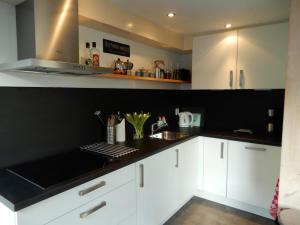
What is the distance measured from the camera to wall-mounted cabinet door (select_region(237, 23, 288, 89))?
2289mm

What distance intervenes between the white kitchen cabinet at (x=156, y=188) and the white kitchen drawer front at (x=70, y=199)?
0.22 metres

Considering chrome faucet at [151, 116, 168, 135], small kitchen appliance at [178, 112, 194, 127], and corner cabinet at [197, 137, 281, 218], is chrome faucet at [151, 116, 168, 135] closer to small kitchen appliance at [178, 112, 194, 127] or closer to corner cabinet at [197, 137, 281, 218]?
small kitchen appliance at [178, 112, 194, 127]

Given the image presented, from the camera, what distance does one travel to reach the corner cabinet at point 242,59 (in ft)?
7.59

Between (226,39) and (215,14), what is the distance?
1.62ft

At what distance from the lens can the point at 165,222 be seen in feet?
7.36

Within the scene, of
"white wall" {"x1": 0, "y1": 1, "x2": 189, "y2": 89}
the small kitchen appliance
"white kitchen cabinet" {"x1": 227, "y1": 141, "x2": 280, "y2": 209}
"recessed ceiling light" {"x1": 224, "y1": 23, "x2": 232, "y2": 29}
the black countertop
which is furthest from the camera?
the small kitchen appliance

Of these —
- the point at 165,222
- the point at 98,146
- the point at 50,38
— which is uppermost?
the point at 50,38

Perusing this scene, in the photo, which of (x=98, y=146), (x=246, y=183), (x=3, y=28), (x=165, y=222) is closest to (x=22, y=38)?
(x=3, y=28)

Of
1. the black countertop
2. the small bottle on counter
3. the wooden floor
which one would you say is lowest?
the wooden floor

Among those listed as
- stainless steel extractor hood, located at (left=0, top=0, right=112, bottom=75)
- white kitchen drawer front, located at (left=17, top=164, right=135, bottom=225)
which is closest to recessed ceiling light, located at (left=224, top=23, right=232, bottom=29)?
stainless steel extractor hood, located at (left=0, top=0, right=112, bottom=75)

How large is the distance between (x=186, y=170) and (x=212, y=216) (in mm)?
561

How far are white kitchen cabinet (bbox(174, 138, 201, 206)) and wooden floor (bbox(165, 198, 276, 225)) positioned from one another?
0.36 ft

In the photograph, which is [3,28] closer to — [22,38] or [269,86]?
[22,38]

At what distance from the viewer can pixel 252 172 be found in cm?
234
